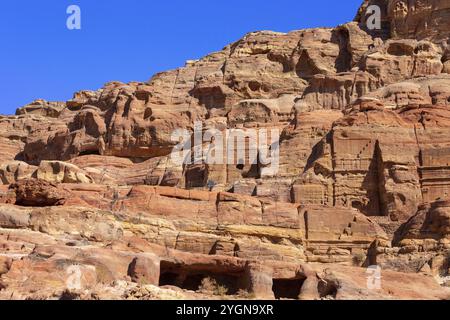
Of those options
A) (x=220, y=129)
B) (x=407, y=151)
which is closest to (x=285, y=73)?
(x=220, y=129)

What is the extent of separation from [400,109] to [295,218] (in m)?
19.4

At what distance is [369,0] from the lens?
92.4 metres

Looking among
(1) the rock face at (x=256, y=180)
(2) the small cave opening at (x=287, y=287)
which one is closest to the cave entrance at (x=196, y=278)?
(1) the rock face at (x=256, y=180)

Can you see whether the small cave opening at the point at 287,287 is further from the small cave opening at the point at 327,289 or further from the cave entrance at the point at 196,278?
the cave entrance at the point at 196,278

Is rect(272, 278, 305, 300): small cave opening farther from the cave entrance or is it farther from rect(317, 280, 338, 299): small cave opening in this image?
the cave entrance

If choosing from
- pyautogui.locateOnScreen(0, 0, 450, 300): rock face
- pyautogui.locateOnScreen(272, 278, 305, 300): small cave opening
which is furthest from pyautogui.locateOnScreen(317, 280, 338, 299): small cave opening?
pyautogui.locateOnScreen(272, 278, 305, 300): small cave opening

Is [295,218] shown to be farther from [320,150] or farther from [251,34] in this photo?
[251,34]

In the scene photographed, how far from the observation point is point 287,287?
3394 centimetres

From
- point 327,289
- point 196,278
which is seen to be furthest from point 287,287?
point 196,278

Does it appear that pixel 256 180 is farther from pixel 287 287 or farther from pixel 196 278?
pixel 196 278

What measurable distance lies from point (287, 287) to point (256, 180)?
661 inches

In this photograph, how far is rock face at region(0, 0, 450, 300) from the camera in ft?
104

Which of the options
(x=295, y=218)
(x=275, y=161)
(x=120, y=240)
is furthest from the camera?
(x=275, y=161)
